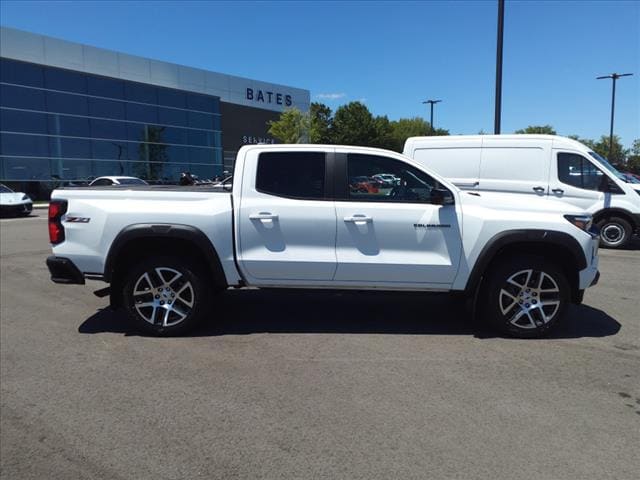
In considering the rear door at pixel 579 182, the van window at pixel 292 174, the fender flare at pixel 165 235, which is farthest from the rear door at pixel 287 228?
the rear door at pixel 579 182

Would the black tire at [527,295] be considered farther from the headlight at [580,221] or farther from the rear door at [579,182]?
the rear door at [579,182]

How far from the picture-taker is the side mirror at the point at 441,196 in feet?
15.6

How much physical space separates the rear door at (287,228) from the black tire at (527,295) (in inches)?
64.3

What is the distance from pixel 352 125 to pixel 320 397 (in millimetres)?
58349

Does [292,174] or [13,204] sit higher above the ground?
[292,174]

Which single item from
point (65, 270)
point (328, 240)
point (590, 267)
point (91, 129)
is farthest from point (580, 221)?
point (91, 129)

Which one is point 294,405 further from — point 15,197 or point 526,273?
point 15,197

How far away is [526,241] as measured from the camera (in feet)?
15.9

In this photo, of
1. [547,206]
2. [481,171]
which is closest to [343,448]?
[547,206]

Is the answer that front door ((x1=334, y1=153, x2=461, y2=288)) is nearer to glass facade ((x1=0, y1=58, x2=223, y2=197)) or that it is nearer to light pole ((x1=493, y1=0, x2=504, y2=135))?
light pole ((x1=493, y1=0, x2=504, y2=135))

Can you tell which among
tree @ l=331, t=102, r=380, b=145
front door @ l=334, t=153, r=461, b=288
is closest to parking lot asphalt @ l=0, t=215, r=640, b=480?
front door @ l=334, t=153, r=461, b=288

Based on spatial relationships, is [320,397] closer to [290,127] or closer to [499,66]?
[499,66]

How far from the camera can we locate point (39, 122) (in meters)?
29.9

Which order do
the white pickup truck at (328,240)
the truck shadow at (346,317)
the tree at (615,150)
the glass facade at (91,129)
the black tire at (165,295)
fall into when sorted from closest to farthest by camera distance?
1. the white pickup truck at (328,240)
2. the black tire at (165,295)
3. the truck shadow at (346,317)
4. the glass facade at (91,129)
5. the tree at (615,150)
